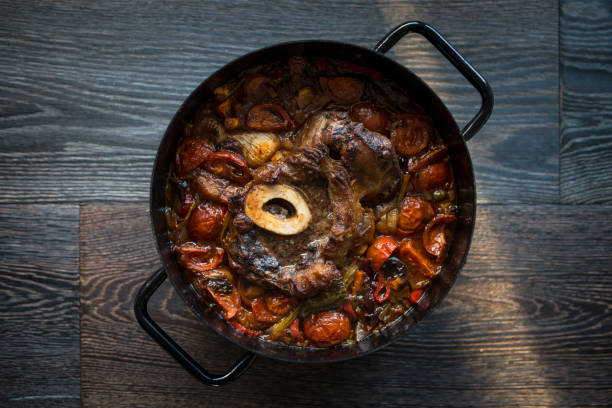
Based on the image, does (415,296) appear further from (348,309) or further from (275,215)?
(275,215)

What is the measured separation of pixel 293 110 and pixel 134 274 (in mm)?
1271

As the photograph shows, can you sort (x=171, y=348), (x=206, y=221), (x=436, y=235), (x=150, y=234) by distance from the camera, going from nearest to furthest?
(x=171, y=348), (x=206, y=221), (x=436, y=235), (x=150, y=234)

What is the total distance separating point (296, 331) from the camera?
226 cm

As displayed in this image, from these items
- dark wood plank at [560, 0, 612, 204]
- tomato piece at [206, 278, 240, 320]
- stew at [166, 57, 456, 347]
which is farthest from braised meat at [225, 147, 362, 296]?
dark wood plank at [560, 0, 612, 204]

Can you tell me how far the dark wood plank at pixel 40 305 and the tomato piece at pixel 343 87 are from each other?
1581mm

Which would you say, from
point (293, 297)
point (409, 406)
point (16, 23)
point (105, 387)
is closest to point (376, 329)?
point (293, 297)

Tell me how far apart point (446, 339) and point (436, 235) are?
682mm

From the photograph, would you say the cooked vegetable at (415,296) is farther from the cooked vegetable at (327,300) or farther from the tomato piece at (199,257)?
the tomato piece at (199,257)

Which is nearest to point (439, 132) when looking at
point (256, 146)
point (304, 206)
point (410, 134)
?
point (410, 134)

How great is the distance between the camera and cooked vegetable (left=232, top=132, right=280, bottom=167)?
2246 mm

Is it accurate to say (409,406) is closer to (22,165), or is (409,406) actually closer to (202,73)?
(202,73)

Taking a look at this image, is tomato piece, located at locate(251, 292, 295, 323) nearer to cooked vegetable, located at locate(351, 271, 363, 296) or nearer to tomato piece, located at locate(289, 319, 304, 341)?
tomato piece, located at locate(289, 319, 304, 341)

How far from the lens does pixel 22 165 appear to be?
2.60 m

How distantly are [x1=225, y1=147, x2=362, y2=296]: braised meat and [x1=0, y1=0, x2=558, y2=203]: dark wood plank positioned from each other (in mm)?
776
